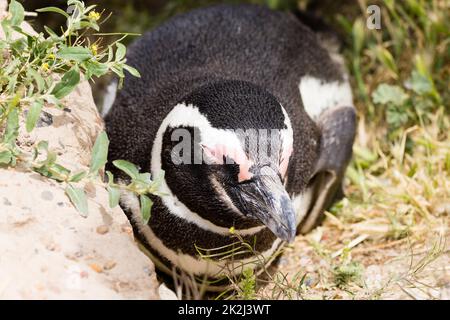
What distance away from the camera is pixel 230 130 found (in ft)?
9.21

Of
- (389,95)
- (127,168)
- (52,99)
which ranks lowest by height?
(127,168)

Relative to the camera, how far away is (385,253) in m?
3.59

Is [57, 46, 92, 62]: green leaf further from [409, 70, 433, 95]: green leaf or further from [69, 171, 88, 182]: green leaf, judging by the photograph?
[409, 70, 433, 95]: green leaf

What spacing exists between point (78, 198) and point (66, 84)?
394 mm

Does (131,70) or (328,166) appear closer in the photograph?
(131,70)

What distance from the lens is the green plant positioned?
8.75 ft

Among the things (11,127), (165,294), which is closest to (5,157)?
(11,127)

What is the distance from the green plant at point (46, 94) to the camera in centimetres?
267

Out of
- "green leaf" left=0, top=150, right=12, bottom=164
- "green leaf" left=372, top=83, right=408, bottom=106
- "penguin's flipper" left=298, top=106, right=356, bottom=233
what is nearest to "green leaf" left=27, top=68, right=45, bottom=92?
"green leaf" left=0, top=150, right=12, bottom=164

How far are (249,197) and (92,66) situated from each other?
2.33ft

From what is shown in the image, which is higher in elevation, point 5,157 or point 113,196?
point 5,157

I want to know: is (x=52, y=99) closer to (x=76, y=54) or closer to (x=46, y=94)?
(x=46, y=94)

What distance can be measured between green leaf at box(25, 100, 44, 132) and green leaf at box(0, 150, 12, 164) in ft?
0.47
